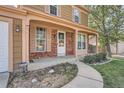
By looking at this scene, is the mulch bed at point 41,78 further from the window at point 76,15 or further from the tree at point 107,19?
the tree at point 107,19

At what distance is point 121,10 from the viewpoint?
73.3 ft

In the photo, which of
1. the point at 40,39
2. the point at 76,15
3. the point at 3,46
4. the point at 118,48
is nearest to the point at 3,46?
the point at 3,46

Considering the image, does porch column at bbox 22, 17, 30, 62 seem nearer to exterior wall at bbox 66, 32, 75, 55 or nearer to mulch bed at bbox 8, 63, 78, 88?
mulch bed at bbox 8, 63, 78, 88

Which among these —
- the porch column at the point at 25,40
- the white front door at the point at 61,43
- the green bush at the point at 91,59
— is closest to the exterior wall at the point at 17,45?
the porch column at the point at 25,40

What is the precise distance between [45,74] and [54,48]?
6694mm

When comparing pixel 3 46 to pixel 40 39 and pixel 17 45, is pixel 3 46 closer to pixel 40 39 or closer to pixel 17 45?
Answer: pixel 17 45

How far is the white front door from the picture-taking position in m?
16.2

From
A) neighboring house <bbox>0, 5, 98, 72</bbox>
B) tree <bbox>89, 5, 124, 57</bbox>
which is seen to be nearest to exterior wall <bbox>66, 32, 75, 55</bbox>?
neighboring house <bbox>0, 5, 98, 72</bbox>

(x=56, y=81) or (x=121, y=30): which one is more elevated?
(x=121, y=30)

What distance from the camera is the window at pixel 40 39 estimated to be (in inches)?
530

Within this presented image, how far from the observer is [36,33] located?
13242 millimetres

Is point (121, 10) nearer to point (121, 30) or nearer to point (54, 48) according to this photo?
point (121, 30)

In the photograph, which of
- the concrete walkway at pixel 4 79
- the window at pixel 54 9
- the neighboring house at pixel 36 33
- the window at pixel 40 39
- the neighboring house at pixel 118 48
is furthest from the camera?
the neighboring house at pixel 118 48
